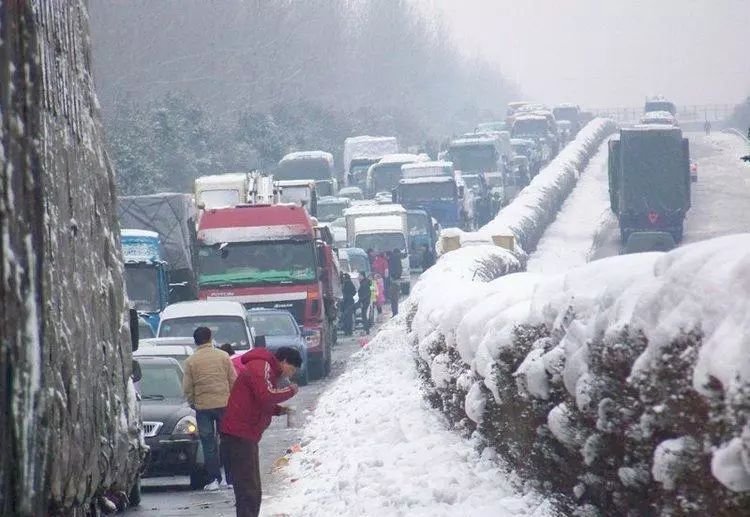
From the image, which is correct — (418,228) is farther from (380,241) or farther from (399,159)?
(399,159)

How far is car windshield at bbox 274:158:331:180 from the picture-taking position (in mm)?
60062

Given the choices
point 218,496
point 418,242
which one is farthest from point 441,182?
point 218,496

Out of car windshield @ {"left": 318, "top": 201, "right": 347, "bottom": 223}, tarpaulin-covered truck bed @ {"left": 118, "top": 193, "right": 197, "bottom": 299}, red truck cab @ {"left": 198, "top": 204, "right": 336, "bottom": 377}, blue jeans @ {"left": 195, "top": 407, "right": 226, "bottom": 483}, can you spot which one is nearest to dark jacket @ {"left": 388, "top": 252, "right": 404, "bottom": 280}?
tarpaulin-covered truck bed @ {"left": 118, "top": 193, "right": 197, "bottom": 299}

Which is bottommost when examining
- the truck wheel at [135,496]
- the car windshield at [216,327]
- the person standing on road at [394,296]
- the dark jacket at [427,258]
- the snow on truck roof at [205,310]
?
the dark jacket at [427,258]

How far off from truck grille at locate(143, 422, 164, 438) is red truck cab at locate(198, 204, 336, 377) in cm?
1364

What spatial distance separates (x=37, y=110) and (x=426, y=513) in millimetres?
5045

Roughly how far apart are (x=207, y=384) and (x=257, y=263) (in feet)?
51.3

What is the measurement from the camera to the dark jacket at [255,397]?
1156 centimetres

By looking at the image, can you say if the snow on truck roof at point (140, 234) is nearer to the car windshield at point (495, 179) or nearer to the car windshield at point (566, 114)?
the car windshield at point (495, 179)

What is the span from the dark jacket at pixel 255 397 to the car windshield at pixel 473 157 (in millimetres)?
52852

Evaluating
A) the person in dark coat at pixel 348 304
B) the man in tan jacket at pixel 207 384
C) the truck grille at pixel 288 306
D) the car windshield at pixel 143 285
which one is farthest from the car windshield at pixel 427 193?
the man in tan jacket at pixel 207 384

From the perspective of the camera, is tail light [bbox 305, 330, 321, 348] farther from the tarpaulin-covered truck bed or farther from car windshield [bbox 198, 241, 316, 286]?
the tarpaulin-covered truck bed

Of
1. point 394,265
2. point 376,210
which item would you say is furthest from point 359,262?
point 376,210

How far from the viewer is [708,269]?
6371 mm
